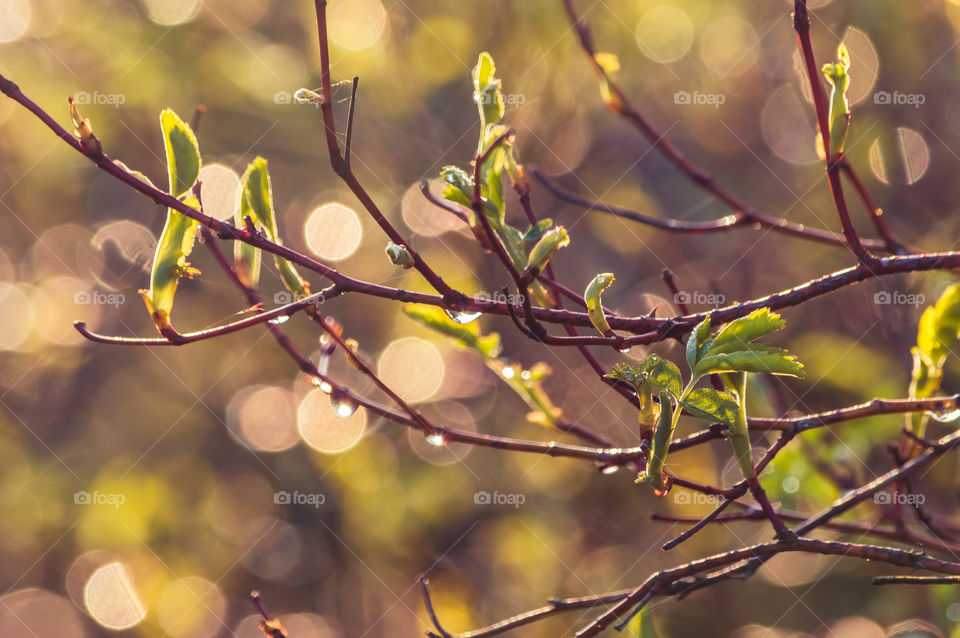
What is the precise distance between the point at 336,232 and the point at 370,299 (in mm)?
289

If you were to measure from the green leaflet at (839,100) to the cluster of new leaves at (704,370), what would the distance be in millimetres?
252

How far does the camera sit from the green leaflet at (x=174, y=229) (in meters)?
0.82

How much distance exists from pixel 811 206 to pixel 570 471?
45.3 inches

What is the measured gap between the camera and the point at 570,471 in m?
2.60

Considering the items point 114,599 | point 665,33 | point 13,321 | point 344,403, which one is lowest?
point 114,599

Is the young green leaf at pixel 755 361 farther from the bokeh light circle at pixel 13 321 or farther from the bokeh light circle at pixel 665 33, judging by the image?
the bokeh light circle at pixel 13 321

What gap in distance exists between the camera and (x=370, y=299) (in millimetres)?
2939

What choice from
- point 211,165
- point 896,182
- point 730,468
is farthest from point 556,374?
point 211,165

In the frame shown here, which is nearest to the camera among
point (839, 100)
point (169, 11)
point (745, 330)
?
point (745, 330)

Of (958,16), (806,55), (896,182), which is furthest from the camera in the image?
(896,182)

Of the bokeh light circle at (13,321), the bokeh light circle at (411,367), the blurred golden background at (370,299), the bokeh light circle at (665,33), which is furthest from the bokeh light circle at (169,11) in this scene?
the bokeh light circle at (665,33)

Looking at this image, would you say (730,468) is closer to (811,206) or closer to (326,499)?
(811,206)

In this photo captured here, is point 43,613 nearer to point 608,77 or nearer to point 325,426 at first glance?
point 325,426

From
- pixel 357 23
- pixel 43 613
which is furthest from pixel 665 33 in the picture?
pixel 43 613
